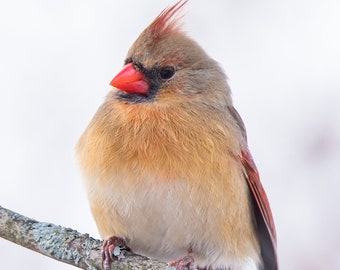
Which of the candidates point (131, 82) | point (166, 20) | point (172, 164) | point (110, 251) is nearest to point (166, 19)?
point (166, 20)

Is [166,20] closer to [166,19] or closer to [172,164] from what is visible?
[166,19]

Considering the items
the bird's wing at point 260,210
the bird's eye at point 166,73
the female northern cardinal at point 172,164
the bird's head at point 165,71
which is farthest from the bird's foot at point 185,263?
the bird's eye at point 166,73

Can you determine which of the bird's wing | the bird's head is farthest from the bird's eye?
the bird's wing

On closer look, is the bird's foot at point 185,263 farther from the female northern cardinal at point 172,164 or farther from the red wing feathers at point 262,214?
the red wing feathers at point 262,214

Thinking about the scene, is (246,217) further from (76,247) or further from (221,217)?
(76,247)

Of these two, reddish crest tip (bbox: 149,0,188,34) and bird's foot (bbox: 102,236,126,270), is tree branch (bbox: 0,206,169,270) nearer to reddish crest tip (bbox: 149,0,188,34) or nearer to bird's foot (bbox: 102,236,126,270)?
bird's foot (bbox: 102,236,126,270)
